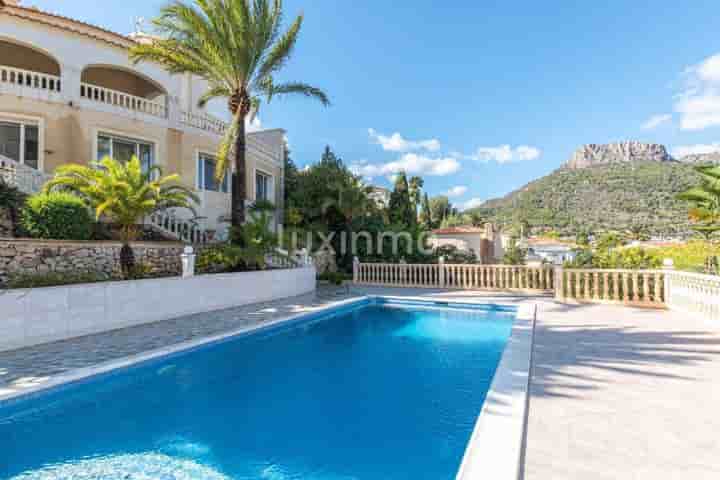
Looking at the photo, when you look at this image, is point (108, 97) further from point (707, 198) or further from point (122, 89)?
point (707, 198)

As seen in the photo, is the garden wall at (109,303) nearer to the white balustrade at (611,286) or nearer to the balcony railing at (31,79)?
the balcony railing at (31,79)

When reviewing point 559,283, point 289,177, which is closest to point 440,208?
point 289,177

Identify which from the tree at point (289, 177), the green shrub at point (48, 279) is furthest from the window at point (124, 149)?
the tree at point (289, 177)

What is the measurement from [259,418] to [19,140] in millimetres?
13859

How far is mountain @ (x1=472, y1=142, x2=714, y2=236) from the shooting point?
4994cm

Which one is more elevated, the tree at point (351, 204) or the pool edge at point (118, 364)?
the tree at point (351, 204)

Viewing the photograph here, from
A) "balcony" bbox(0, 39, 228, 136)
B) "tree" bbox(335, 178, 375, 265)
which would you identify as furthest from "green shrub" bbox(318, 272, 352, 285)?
"balcony" bbox(0, 39, 228, 136)

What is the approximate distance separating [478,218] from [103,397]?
52568 millimetres

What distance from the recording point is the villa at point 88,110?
1193 cm

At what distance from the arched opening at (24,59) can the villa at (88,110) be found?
30 mm

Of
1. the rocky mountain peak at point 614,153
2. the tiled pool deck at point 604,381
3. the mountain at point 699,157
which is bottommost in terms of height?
the tiled pool deck at point 604,381

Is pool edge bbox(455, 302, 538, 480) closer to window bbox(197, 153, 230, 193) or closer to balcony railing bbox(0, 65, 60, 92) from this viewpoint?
window bbox(197, 153, 230, 193)

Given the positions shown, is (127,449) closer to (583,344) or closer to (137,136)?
(583,344)

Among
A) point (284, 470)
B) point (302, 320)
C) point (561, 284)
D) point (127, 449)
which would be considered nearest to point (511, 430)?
point (284, 470)
